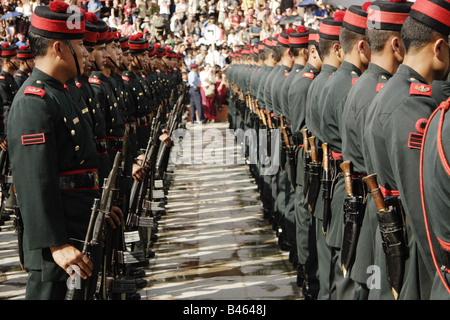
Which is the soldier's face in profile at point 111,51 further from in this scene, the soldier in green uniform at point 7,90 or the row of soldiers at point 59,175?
the soldier in green uniform at point 7,90

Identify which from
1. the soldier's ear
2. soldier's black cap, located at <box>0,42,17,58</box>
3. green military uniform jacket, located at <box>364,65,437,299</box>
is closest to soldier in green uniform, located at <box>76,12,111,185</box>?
green military uniform jacket, located at <box>364,65,437,299</box>

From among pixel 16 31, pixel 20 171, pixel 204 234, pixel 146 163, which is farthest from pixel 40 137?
pixel 16 31

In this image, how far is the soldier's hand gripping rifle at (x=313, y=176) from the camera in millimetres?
4855

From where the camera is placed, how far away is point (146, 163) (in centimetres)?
587

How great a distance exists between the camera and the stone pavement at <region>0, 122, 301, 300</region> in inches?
225

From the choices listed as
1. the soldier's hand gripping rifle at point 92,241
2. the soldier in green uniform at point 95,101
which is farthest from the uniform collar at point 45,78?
the soldier in green uniform at point 95,101

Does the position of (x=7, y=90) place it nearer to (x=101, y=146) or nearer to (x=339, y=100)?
(x=101, y=146)

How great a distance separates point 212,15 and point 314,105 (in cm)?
2247

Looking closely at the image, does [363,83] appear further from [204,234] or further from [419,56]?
[204,234]

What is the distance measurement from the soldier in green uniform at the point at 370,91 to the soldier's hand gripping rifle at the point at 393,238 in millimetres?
360

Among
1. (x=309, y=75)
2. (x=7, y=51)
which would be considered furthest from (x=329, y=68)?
(x=7, y=51)

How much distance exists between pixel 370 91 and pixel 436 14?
103 centimetres

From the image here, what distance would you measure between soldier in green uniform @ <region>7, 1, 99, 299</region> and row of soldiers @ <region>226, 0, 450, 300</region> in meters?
1.35

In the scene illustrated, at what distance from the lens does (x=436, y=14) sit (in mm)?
2641
